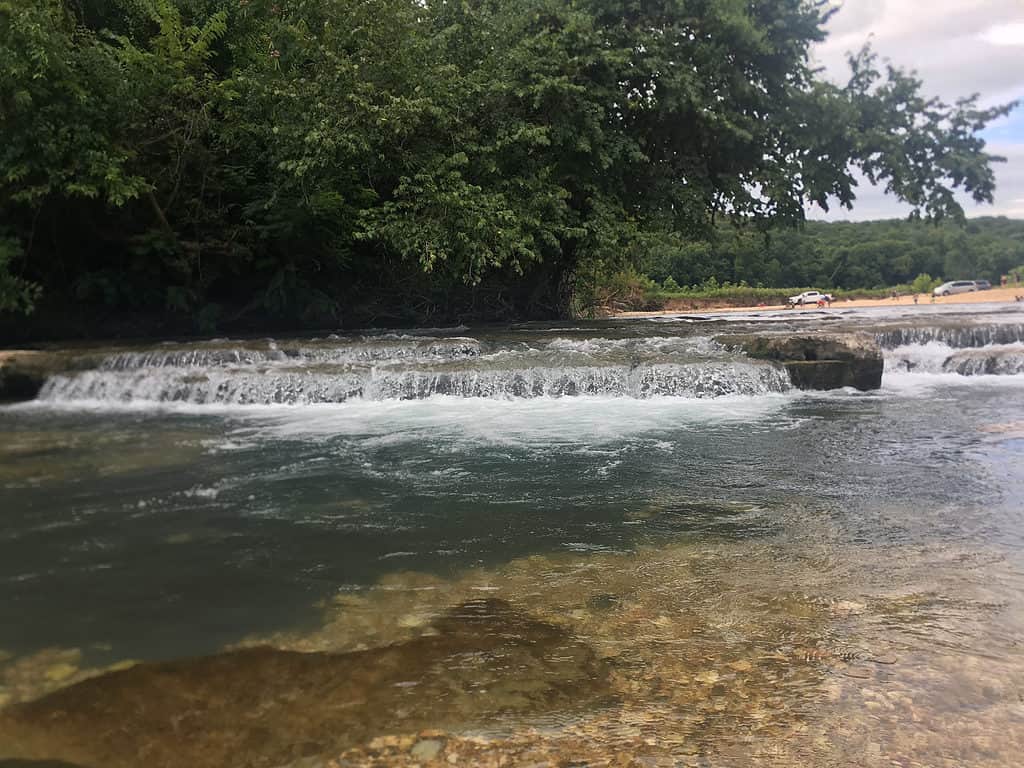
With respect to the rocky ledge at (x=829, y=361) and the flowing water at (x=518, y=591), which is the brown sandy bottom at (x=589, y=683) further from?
the rocky ledge at (x=829, y=361)

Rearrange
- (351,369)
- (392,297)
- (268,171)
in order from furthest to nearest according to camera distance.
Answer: (392,297)
(268,171)
(351,369)

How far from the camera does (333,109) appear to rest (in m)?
13.5

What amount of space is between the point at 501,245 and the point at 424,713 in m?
12.2

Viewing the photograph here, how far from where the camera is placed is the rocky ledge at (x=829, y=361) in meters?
10.5

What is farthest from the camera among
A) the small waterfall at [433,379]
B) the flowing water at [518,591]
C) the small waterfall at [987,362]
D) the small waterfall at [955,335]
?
the small waterfall at [955,335]

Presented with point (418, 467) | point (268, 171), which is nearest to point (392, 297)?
point (268, 171)

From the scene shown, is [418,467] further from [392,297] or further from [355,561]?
[392,297]

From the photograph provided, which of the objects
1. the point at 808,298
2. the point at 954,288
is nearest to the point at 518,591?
the point at 808,298

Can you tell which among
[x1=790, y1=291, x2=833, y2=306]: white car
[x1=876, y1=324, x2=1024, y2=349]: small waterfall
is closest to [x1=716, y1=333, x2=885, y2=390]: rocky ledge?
[x1=876, y1=324, x2=1024, y2=349]: small waterfall

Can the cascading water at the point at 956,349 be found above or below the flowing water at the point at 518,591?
above

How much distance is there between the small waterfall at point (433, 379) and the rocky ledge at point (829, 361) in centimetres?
30

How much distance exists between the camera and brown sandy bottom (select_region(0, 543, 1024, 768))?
93.0 inches

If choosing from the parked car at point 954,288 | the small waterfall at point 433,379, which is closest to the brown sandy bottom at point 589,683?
the small waterfall at point 433,379

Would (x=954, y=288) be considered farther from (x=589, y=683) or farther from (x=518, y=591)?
(x=589, y=683)
